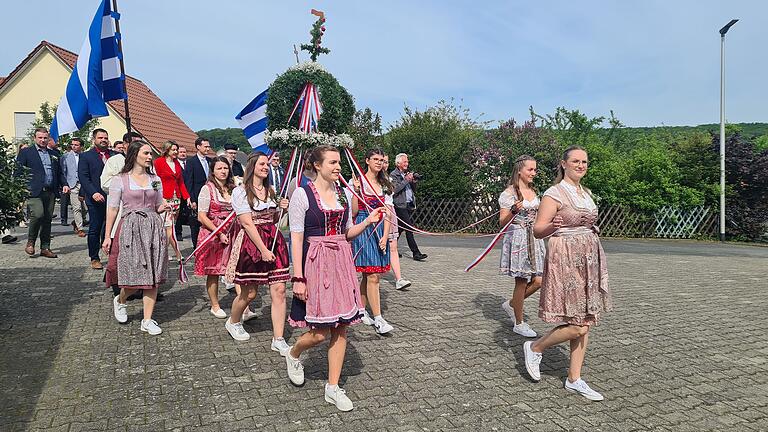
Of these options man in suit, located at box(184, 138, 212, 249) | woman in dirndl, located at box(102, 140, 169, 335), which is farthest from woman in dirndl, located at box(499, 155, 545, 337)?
man in suit, located at box(184, 138, 212, 249)

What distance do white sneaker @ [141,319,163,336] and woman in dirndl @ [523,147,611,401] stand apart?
3.67 meters

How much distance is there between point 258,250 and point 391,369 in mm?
1592

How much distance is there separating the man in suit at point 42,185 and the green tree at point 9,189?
3.67 m

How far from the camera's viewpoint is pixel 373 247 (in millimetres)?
5535

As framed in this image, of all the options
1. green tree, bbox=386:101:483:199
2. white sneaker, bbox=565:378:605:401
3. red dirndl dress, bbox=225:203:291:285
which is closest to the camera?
white sneaker, bbox=565:378:605:401

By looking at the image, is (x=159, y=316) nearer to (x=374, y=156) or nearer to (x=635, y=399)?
(x=374, y=156)

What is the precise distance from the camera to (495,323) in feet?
19.5

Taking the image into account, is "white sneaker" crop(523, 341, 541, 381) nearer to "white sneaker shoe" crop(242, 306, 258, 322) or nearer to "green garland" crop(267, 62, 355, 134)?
"white sneaker shoe" crop(242, 306, 258, 322)

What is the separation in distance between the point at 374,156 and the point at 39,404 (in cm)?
376

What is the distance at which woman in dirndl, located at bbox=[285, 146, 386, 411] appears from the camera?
12.1ft

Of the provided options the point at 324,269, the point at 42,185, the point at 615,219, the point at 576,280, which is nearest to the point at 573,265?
the point at 576,280

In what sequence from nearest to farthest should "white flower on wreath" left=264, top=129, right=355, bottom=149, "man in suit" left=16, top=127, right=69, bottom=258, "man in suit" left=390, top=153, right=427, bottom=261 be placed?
1. "white flower on wreath" left=264, top=129, right=355, bottom=149
2. "man in suit" left=16, top=127, right=69, bottom=258
3. "man in suit" left=390, top=153, right=427, bottom=261

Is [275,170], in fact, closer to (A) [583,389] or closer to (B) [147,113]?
(A) [583,389]

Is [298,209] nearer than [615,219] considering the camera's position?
Yes
